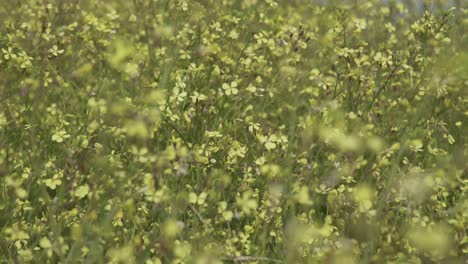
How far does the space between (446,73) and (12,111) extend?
2.99m

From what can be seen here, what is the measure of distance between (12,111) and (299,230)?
2434 mm

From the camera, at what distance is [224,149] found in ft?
12.4

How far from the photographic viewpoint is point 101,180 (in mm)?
3182

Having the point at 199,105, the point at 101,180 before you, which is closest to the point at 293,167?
the point at 199,105

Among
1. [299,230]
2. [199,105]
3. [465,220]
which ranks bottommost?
[299,230]

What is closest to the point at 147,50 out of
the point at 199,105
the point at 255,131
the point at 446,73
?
the point at 199,105

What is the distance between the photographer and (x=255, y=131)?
389cm

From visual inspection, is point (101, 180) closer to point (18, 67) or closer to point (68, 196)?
point (68, 196)

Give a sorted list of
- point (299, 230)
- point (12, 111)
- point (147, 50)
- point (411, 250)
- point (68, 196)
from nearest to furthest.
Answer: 1. point (299, 230)
2. point (411, 250)
3. point (68, 196)
4. point (12, 111)
5. point (147, 50)

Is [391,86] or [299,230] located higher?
[391,86]

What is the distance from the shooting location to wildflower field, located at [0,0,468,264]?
288 cm

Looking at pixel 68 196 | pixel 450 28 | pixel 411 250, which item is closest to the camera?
pixel 411 250

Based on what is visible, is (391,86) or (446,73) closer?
(446,73)

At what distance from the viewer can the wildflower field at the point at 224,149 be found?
288cm
